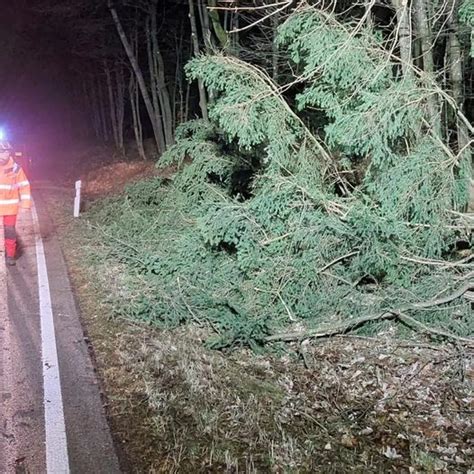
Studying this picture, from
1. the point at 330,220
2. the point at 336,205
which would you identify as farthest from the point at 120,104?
the point at 330,220

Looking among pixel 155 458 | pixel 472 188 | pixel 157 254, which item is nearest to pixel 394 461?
pixel 155 458

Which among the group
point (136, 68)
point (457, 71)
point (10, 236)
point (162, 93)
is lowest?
point (10, 236)

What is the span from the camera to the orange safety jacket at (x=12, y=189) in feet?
29.0

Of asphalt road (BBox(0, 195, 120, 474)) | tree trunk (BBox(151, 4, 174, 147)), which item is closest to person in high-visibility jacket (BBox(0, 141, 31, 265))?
asphalt road (BBox(0, 195, 120, 474))

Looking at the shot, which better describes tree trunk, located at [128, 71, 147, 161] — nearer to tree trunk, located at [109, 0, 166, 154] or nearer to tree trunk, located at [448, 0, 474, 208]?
tree trunk, located at [109, 0, 166, 154]

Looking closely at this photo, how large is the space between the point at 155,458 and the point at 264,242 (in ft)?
11.5

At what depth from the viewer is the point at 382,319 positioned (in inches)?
242

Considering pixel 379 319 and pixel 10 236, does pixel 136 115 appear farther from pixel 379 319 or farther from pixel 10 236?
pixel 379 319

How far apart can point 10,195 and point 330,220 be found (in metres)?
5.46

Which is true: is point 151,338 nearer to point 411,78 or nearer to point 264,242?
point 264,242

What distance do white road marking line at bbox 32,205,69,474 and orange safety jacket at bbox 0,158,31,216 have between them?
197cm

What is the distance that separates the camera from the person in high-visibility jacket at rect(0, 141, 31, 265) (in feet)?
29.0

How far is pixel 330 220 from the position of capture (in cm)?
659

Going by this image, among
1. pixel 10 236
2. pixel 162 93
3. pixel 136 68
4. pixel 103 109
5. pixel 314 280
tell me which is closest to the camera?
pixel 314 280
